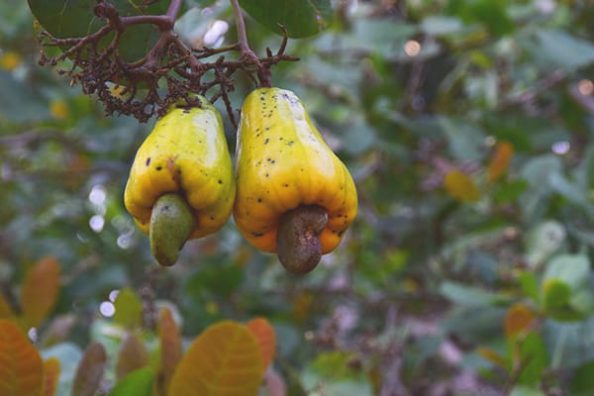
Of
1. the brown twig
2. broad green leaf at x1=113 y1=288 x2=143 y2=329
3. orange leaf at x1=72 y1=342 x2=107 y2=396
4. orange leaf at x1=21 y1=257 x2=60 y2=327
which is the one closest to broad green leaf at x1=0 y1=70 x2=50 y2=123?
orange leaf at x1=21 y1=257 x2=60 y2=327

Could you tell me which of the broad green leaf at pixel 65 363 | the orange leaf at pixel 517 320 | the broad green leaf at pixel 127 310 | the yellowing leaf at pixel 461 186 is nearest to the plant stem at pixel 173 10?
the broad green leaf at pixel 65 363

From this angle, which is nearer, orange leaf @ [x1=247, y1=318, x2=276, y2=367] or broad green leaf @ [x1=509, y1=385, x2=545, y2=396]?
orange leaf @ [x1=247, y1=318, x2=276, y2=367]

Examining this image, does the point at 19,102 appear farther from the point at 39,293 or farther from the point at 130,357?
the point at 130,357

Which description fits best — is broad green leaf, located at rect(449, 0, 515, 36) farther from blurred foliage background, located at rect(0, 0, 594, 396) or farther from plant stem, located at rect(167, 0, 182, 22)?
plant stem, located at rect(167, 0, 182, 22)

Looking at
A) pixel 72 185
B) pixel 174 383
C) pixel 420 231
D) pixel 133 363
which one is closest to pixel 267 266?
pixel 420 231

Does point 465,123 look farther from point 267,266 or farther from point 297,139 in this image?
point 297,139

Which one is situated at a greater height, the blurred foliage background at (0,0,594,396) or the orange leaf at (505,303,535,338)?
the orange leaf at (505,303,535,338)
